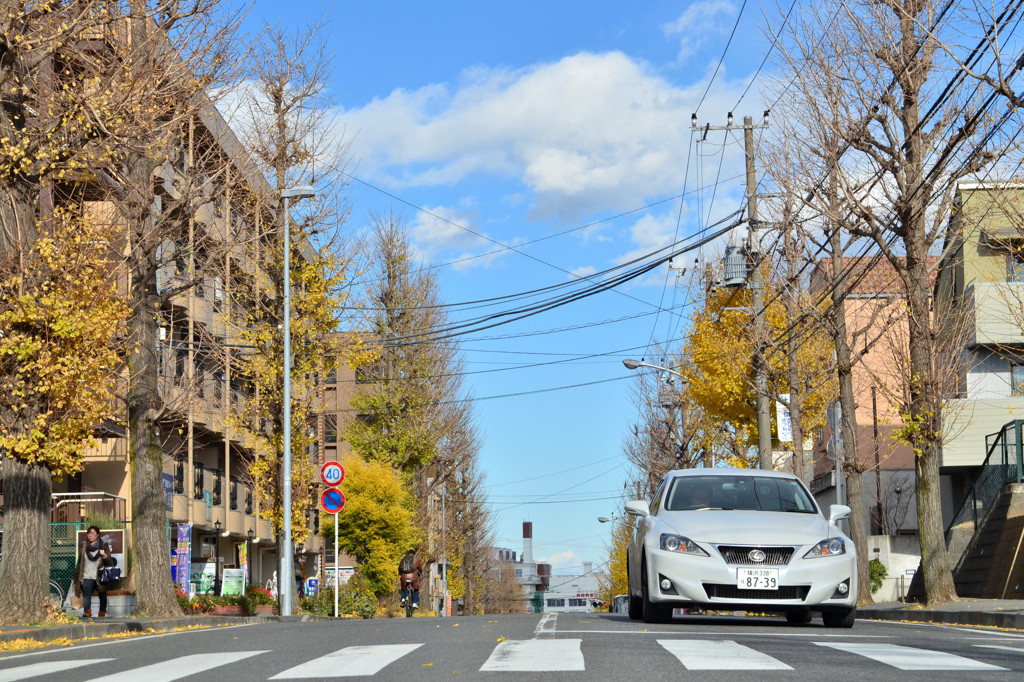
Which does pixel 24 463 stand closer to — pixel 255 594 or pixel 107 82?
pixel 107 82

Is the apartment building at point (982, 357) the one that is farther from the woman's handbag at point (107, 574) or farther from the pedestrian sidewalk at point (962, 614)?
the woman's handbag at point (107, 574)

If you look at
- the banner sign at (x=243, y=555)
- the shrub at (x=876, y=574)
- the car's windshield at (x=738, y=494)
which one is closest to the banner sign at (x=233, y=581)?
Result: the banner sign at (x=243, y=555)

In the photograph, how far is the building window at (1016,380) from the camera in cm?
3652

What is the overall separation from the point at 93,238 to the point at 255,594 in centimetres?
1588

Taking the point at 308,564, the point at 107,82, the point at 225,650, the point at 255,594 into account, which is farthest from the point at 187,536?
the point at 308,564

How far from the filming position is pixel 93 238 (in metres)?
17.7

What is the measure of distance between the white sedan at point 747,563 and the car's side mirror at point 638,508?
56mm

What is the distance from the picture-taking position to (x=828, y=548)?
12.0 metres

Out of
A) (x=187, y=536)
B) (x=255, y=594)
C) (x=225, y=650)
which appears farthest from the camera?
(x=187, y=536)

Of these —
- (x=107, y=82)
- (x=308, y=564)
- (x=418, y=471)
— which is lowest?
(x=308, y=564)

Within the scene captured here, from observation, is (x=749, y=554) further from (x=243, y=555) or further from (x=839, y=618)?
(x=243, y=555)

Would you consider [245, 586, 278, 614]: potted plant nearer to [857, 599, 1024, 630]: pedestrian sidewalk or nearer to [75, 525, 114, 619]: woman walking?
[75, 525, 114, 619]: woman walking

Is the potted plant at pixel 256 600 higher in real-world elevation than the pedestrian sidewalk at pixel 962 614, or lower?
lower

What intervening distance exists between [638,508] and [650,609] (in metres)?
1.12
